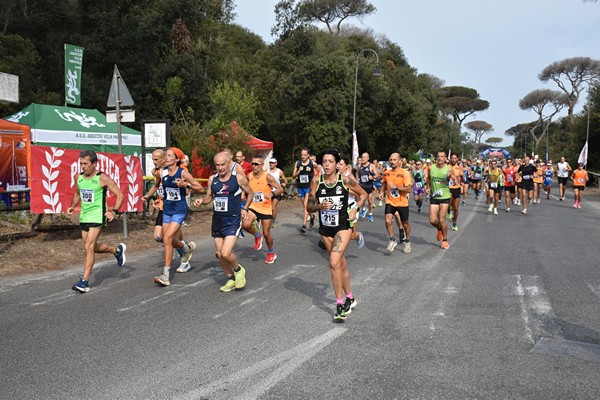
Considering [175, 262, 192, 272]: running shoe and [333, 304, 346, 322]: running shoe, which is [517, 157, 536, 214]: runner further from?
[333, 304, 346, 322]: running shoe

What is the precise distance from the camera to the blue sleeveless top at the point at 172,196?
304 inches

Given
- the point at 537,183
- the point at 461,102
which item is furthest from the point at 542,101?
the point at 537,183

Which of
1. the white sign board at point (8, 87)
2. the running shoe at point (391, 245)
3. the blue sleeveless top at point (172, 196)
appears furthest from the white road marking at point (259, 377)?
the white sign board at point (8, 87)

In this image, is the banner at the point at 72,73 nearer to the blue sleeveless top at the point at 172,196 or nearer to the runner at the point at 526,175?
the blue sleeveless top at the point at 172,196

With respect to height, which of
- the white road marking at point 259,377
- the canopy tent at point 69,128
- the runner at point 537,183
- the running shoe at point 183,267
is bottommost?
the running shoe at point 183,267

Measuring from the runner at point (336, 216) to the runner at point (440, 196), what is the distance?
209 inches

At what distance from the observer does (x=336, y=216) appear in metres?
6.02

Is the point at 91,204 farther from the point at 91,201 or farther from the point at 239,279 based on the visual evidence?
the point at 239,279

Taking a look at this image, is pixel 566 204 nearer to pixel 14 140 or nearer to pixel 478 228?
pixel 478 228

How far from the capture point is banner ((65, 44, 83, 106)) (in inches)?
729

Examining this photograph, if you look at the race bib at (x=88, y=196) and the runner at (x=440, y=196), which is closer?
the race bib at (x=88, y=196)

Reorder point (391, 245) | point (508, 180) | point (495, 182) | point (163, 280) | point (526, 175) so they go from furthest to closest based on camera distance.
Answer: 1. point (508, 180)
2. point (526, 175)
3. point (495, 182)
4. point (391, 245)
5. point (163, 280)

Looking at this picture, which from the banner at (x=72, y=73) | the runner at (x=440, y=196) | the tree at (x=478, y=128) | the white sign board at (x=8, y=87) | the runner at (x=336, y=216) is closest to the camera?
the runner at (x=336, y=216)

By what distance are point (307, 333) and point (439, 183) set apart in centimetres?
688
